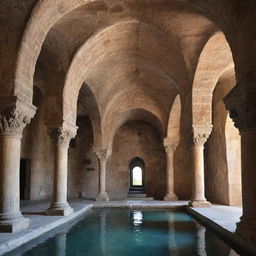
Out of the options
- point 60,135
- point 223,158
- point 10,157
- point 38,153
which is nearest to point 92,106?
point 38,153

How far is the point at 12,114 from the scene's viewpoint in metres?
6.05

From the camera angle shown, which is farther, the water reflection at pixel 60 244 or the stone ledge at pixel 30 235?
the water reflection at pixel 60 244

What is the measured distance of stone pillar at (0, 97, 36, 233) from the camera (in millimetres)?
5992

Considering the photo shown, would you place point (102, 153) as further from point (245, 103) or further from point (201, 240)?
point (245, 103)

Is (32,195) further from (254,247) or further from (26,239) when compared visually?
(254,247)

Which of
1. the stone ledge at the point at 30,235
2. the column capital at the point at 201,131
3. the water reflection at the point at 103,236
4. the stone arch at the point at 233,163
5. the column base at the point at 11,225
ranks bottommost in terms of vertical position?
the water reflection at the point at 103,236

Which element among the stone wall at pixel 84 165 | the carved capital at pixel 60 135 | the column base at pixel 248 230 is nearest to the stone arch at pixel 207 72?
the carved capital at pixel 60 135

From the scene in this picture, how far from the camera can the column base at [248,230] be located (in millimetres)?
4757

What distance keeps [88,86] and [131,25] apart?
13.2 ft

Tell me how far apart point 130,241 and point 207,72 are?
5647 millimetres

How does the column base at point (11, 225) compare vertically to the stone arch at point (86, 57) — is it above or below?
Result: below

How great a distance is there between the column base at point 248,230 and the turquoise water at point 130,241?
34 centimetres

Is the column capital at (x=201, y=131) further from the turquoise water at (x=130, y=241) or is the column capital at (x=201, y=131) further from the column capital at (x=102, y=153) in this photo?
the column capital at (x=102, y=153)

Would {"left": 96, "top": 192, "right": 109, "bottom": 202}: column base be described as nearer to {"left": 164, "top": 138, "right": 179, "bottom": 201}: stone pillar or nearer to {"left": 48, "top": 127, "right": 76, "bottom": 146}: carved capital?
{"left": 164, "top": 138, "right": 179, "bottom": 201}: stone pillar
